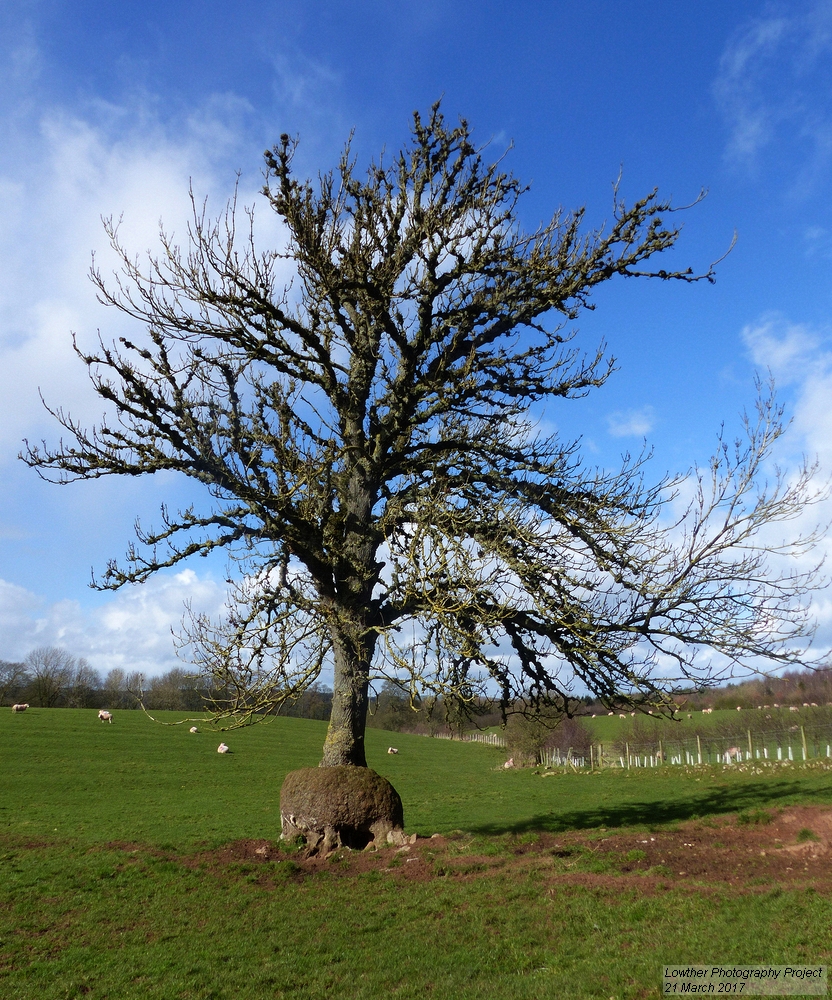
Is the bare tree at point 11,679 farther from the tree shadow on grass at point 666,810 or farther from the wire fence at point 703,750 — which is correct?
the tree shadow on grass at point 666,810

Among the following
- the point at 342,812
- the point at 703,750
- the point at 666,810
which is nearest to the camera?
the point at 342,812

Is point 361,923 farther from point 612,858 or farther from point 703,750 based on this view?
point 703,750

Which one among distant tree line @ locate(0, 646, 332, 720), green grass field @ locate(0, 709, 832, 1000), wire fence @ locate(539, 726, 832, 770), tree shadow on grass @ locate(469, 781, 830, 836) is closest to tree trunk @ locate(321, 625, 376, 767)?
green grass field @ locate(0, 709, 832, 1000)

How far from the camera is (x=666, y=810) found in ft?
58.9

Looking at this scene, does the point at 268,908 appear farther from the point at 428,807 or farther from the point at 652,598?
the point at 428,807

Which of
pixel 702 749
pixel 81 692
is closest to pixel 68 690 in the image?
pixel 81 692

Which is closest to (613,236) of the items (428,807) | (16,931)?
(16,931)

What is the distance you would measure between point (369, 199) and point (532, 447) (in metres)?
6.15

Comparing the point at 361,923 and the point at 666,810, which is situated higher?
the point at 361,923

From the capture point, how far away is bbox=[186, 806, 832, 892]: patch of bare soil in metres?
9.44

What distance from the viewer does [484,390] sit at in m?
14.1

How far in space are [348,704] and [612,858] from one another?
527 centimetres

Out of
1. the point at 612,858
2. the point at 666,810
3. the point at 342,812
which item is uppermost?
the point at 342,812

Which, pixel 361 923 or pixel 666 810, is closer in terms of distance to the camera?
pixel 361 923
